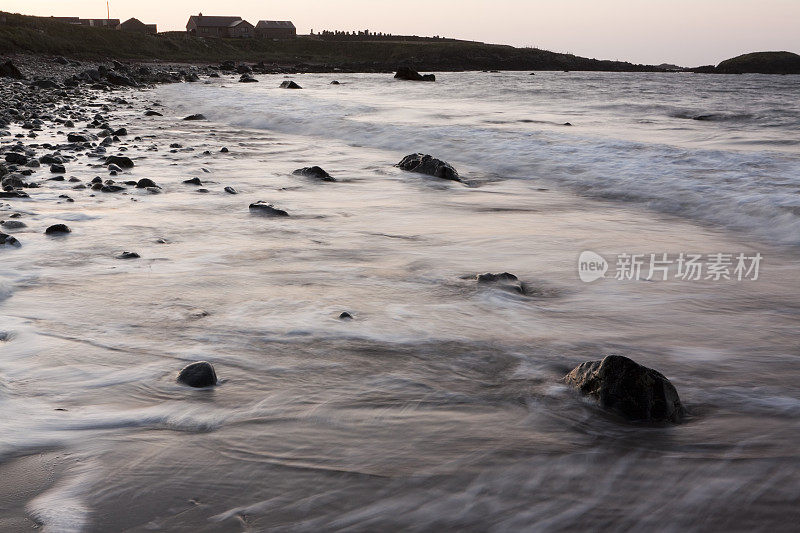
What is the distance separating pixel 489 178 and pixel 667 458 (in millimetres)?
5997

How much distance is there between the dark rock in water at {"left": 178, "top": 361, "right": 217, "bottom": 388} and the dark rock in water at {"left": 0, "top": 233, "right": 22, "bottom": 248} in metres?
2.23

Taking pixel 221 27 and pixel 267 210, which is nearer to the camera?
pixel 267 210

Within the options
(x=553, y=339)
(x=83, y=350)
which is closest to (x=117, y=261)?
(x=83, y=350)

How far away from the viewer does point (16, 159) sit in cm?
699

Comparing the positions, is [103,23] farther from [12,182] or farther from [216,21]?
[12,182]

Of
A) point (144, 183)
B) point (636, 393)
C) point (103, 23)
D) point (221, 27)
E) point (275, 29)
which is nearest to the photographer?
point (636, 393)

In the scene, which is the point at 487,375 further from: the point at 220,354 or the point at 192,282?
the point at 192,282

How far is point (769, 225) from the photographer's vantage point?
211 inches

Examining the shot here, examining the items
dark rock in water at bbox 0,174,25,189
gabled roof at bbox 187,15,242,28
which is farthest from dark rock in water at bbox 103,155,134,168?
gabled roof at bbox 187,15,242,28

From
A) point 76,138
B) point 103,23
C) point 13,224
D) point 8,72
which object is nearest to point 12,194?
point 13,224

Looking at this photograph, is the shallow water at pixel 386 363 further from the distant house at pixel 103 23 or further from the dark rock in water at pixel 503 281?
the distant house at pixel 103 23

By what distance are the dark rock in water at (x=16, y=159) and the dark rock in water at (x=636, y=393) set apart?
6577 millimetres

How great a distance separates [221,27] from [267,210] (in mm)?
93194

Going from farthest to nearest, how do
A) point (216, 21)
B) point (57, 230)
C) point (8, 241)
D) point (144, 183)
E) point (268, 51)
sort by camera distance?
point (216, 21) → point (268, 51) → point (144, 183) → point (57, 230) → point (8, 241)
